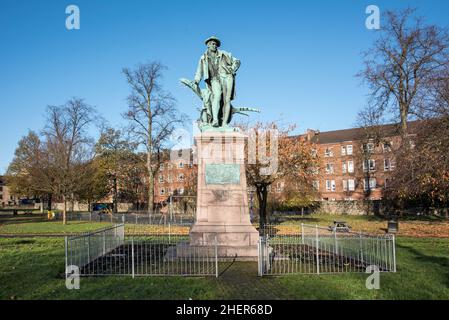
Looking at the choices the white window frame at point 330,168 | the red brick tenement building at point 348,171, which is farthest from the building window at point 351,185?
the white window frame at point 330,168

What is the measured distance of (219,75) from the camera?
1391cm

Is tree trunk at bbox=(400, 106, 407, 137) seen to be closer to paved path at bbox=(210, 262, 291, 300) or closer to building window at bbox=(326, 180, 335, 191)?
paved path at bbox=(210, 262, 291, 300)

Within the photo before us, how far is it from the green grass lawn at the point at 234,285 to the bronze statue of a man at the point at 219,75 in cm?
540

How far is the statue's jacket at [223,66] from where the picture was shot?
1388 centimetres

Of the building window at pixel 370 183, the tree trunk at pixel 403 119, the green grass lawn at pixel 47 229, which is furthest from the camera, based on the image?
the building window at pixel 370 183

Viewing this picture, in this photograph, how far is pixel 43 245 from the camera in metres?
17.6

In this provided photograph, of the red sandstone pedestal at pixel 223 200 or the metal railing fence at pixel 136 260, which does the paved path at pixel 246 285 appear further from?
the red sandstone pedestal at pixel 223 200

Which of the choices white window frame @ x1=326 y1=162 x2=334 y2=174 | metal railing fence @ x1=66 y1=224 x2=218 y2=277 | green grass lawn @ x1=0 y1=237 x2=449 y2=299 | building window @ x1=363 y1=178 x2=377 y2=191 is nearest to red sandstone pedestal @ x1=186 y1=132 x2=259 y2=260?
metal railing fence @ x1=66 y1=224 x2=218 y2=277

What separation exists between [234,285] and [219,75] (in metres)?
7.72

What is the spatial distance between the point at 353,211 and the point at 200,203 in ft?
144

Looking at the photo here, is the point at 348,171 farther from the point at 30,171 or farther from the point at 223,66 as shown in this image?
the point at 223,66

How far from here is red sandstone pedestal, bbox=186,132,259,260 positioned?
12.3 meters

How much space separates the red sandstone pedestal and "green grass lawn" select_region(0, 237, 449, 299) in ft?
3.19
